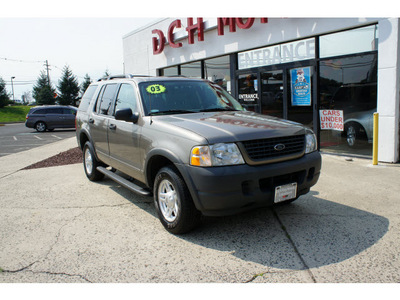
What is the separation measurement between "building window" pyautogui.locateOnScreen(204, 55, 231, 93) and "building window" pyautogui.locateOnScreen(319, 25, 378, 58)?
145 inches

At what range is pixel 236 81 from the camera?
36.4 feet

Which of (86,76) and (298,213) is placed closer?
(298,213)

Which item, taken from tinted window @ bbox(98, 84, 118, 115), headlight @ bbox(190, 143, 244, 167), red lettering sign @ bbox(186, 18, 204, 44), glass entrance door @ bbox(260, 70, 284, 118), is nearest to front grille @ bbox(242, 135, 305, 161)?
headlight @ bbox(190, 143, 244, 167)

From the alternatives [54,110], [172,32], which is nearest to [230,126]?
[172,32]

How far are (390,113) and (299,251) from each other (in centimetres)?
500

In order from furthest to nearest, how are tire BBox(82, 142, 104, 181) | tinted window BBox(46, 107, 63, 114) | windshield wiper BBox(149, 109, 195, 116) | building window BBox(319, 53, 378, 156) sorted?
tinted window BBox(46, 107, 63, 114)
building window BBox(319, 53, 378, 156)
tire BBox(82, 142, 104, 181)
windshield wiper BBox(149, 109, 195, 116)

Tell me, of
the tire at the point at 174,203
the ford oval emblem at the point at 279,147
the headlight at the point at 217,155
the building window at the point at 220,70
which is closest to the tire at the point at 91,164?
the tire at the point at 174,203

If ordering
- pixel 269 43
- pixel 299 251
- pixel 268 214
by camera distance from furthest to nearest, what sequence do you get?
pixel 269 43 → pixel 268 214 → pixel 299 251

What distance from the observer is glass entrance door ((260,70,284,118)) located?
31.5 ft

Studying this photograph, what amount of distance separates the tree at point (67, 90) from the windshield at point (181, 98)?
49.6 meters

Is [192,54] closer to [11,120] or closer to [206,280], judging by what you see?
[206,280]

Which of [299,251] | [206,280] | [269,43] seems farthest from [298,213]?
[269,43]

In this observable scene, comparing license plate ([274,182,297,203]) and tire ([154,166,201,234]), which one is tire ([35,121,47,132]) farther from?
license plate ([274,182,297,203])

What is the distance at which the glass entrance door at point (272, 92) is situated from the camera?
9594 mm
